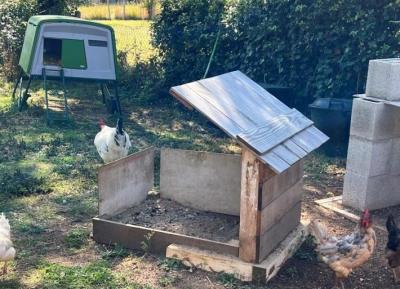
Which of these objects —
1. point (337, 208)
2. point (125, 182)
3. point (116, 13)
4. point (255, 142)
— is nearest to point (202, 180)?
point (125, 182)

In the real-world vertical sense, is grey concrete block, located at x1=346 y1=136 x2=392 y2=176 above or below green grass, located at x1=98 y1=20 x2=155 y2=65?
below

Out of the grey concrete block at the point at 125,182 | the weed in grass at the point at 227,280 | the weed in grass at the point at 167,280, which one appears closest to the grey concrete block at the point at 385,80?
the grey concrete block at the point at 125,182

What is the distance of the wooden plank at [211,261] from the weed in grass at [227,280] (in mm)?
28

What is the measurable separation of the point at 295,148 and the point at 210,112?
0.80 metres

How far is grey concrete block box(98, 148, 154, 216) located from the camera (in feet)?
16.8

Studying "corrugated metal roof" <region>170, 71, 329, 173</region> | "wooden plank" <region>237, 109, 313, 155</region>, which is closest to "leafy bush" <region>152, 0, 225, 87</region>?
"corrugated metal roof" <region>170, 71, 329, 173</region>

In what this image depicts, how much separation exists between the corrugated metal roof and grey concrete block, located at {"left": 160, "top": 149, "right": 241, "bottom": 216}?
29.7 inches

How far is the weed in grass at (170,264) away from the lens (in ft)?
15.2

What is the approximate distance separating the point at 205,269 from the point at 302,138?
1379 mm

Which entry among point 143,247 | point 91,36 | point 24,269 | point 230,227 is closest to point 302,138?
point 230,227

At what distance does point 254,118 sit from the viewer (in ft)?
14.9

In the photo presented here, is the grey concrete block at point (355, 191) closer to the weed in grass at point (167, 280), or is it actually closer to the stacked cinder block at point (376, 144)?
the stacked cinder block at point (376, 144)

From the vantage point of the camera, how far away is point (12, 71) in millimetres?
13266

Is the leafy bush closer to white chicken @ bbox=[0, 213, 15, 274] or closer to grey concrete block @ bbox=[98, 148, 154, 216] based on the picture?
grey concrete block @ bbox=[98, 148, 154, 216]
